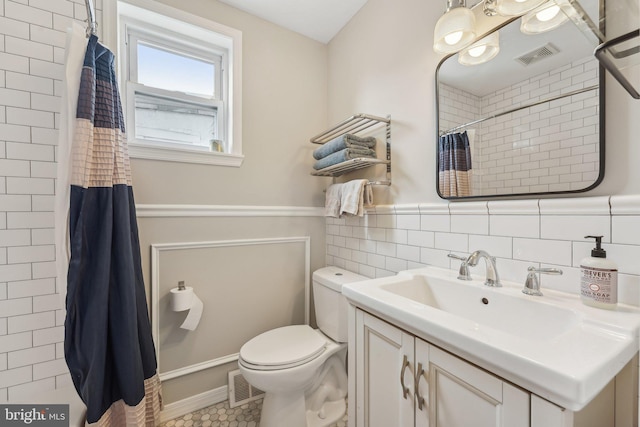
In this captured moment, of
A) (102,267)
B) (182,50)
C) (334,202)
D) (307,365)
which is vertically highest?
(182,50)

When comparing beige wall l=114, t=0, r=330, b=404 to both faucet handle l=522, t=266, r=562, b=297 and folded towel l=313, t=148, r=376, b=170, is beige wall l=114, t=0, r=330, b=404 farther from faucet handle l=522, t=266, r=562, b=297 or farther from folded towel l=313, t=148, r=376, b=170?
faucet handle l=522, t=266, r=562, b=297

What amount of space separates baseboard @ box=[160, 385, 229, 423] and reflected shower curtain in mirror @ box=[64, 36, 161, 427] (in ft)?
1.14

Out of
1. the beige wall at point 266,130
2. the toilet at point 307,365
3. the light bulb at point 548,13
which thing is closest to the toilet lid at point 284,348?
the toilet at point 307,365

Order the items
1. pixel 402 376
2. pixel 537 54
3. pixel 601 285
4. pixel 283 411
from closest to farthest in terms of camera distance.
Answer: pixel 601 285, pixel 402 376, pixel 537 54, pixel 283 411

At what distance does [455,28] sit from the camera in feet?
3.15

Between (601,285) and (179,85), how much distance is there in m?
2.17

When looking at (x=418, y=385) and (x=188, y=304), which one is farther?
(x=188, y=304)

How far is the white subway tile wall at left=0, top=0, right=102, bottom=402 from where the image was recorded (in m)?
1.12

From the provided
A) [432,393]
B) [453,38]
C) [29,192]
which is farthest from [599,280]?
[29,192]

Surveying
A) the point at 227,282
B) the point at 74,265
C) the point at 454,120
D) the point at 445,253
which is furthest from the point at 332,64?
the point at 74,265

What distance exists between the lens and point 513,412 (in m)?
0.53

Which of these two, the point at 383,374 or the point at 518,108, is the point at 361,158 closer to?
the point at 518,108

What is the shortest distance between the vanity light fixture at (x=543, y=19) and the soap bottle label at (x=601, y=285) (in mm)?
785

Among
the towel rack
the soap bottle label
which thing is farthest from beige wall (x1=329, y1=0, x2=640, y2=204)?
the soap bottle label
